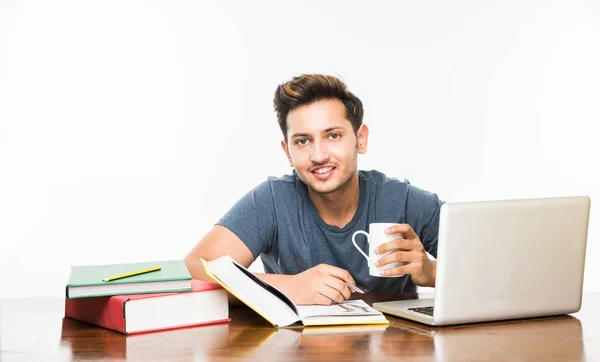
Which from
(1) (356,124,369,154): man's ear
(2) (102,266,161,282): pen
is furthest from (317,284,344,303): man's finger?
(1) (356,124,369,154): man's ear

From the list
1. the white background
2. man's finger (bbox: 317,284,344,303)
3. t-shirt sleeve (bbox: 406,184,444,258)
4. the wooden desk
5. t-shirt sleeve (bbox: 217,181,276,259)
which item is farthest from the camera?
the white background

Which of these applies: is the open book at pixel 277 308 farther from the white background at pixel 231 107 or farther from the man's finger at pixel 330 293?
the white background at pixel 231 107

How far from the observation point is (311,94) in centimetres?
224

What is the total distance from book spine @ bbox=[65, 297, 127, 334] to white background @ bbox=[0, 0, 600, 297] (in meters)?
2.64

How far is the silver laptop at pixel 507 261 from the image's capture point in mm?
1407

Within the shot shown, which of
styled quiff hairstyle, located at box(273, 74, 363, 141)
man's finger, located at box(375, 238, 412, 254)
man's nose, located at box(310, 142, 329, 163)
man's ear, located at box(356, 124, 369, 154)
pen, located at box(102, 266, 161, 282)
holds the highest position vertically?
styled quiff hairstyle, located at box(273, 74, 363, 141)

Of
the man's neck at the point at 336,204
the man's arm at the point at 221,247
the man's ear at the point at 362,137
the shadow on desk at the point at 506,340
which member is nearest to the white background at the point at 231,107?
the man's ear at the point at 362,137

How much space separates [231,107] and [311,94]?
2.08 meters

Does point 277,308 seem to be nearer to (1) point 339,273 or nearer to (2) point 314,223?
(1) point 339,273

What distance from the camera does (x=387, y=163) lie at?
430cm

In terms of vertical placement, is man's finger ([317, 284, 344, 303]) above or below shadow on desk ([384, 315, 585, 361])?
above

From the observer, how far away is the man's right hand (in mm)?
1624

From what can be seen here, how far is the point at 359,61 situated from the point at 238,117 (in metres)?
0.75

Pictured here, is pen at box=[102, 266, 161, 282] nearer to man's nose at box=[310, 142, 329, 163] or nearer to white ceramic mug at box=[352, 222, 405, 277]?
white ceramic mug at box=[352, 222, 405, 277]
